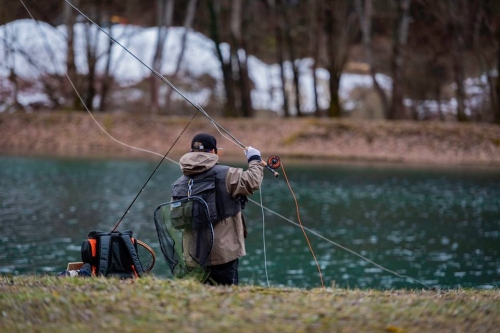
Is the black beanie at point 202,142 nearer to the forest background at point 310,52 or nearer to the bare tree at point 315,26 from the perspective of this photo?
the forest background at point 310,52

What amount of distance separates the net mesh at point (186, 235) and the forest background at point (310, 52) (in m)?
29.7

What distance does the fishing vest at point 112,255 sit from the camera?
22.9 ft

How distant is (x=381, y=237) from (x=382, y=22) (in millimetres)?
30966

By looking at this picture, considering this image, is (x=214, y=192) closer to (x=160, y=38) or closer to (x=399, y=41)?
(x=399, y=41)

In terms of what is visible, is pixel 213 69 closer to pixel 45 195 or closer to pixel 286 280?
pixel 45 195

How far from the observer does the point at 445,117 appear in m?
42.6

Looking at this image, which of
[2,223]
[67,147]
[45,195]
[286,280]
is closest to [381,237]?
[286,280]

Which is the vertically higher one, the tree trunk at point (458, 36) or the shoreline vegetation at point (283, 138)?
the tree trunk at point (458, 36)

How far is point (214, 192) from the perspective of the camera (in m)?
6.79

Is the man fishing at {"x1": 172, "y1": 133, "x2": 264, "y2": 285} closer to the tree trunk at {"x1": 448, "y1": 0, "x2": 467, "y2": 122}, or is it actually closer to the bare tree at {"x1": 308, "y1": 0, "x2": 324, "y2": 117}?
the tree trunk at {"x1": 448, "y1": 0, "x2": 467, "y2": 122}

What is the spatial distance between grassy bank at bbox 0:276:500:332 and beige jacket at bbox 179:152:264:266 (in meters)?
0.69

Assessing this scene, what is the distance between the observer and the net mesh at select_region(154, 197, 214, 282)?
6.70 metres

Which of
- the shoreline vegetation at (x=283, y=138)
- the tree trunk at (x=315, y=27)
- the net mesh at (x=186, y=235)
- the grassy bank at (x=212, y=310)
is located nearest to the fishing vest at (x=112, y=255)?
the net mesh at (x=186, y=235)

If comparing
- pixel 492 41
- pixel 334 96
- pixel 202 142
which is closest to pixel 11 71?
pixel 334 96
